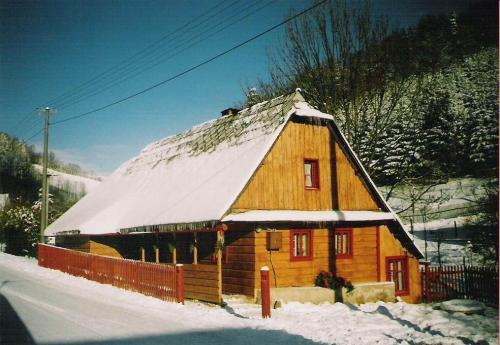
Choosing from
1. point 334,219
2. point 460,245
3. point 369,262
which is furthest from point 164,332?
point 460,245

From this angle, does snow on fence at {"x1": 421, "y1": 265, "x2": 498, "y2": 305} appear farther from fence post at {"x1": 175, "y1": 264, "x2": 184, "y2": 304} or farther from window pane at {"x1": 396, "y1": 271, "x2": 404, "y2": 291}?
fence post at {"x1": 175, "y1": 264, "x2": 184, "y2": 304}

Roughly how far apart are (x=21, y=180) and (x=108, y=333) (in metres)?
53.4

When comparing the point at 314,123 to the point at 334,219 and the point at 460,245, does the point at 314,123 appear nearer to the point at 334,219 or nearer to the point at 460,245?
the point at 334,219

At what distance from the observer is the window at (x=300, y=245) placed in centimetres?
1620

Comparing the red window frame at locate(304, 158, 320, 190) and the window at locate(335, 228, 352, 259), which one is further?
the window at locate(335, 228, 352, 259)

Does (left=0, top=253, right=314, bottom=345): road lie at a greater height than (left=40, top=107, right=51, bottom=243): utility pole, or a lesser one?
lesser

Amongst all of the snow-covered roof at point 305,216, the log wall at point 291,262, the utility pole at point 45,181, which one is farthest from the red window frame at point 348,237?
the utility pole at point 45,181

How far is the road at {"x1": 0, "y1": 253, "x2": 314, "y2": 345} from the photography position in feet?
29.3

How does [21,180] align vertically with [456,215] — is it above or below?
above

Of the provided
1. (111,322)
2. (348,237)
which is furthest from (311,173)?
(111,322)

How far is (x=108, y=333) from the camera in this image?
9289 millimetres

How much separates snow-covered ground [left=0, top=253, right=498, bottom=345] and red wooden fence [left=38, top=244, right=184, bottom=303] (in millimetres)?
504

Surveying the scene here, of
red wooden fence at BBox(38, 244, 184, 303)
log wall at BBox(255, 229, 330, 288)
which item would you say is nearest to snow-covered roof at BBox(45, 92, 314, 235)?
red wooden fence at BBox(38, 244, 184, 303)

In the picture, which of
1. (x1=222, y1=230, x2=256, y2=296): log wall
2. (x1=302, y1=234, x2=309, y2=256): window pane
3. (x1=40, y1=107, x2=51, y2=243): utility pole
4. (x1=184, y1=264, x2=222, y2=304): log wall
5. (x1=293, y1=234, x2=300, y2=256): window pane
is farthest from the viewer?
(x1=40, y1=107, x2=51, y2=243): utility pole
